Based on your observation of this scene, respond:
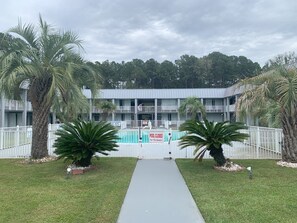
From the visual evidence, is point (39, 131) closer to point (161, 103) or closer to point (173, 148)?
point (173, 148)

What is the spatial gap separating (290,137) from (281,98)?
1.40m

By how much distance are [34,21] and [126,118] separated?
36.8 metres

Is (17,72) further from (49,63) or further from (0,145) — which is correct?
(0,145)

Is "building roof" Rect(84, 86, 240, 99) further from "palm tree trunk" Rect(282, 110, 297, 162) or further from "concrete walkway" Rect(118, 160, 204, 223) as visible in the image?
"concrete walkway" Rect(118, 160, 204, 223)

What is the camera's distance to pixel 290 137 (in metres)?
9.93

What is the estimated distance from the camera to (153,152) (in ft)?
42.7

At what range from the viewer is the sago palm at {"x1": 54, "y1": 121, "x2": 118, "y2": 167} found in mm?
8992

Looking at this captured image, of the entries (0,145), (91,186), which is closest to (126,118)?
(0,145)

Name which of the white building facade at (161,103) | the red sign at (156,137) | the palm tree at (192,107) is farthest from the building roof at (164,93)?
the red sign at (156,137)

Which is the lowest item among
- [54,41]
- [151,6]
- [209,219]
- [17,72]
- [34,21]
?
[209,219]

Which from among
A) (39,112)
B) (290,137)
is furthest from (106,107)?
(290,137)

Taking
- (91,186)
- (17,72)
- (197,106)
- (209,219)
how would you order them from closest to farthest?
1. (209,219)
2. (91,186)
3. (17,72)
4. (197,106)

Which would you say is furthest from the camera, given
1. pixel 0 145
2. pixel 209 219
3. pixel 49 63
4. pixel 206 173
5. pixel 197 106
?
pixel 197 106

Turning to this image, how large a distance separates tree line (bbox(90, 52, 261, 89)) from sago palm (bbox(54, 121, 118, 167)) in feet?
189
